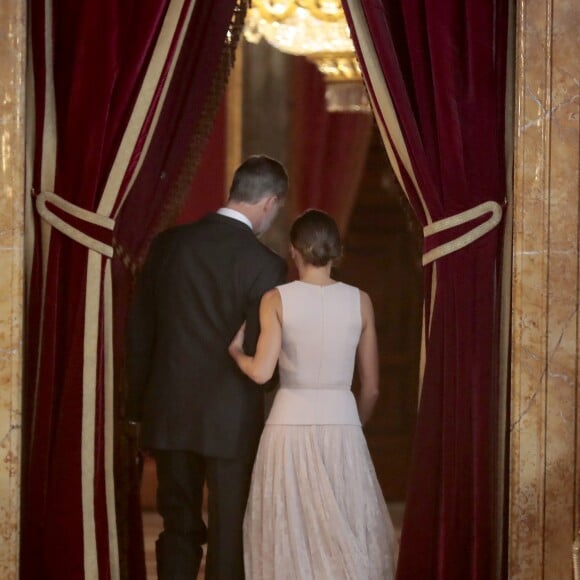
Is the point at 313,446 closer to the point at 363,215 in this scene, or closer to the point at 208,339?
the point at 208,339

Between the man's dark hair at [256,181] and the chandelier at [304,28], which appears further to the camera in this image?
the chandelier at [304,28]

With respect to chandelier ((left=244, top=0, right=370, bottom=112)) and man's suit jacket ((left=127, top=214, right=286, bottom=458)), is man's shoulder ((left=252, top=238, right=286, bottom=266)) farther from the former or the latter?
chandelier ((left=244, top=0, right=370, bottom=112))

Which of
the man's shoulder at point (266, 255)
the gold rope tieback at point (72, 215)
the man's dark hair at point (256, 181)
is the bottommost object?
the man's shoulder at point (266, 255)

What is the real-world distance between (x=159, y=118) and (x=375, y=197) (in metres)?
2.86

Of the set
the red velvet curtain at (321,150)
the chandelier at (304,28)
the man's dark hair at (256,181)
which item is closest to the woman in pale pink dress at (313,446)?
the man's dark hair at (256,181)

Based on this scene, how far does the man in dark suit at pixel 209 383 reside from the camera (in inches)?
163

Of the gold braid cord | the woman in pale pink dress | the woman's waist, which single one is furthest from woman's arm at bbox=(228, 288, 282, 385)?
the gold braid cord

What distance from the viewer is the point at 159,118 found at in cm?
442

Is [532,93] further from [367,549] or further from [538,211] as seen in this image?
[367,549]

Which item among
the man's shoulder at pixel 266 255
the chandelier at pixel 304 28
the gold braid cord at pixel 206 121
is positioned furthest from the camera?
the chandelier at pixel 304 28

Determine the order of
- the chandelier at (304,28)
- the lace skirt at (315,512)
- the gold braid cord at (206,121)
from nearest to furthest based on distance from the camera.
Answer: the lace skirt at (315,512), the gold braid cord at (206,121), the chandelier at (304,28)

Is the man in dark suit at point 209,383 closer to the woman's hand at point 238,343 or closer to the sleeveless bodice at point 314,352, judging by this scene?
the woman's hand at point 238,343

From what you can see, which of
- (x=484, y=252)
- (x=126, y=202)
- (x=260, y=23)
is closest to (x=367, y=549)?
(x=484, y=252)

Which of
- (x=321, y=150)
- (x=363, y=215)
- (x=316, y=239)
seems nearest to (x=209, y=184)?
(x=321, y=150)
